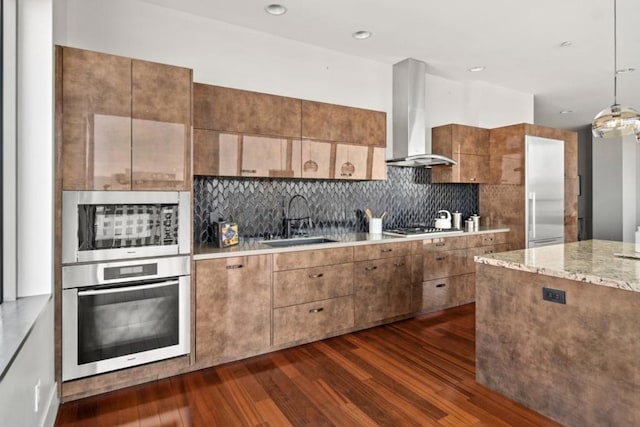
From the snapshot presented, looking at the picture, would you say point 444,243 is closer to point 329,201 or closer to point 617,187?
point 329,201

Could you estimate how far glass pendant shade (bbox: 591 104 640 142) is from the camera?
246 cm

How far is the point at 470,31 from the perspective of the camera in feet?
11.4

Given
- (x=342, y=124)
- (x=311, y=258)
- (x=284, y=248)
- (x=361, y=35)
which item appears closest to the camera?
(x=284, y=248)

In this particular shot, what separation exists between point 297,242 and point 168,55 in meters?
2.05

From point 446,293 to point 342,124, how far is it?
7.33 feet

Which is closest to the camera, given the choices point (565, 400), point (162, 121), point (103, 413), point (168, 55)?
point (565, 400)

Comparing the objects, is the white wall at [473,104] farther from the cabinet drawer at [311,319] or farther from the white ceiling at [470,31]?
the cabinet drawer at [311,319]

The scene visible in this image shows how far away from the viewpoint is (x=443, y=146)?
4.65 meters

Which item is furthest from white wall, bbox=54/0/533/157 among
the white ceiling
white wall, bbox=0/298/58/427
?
white wall, bbox=0/298/58/427

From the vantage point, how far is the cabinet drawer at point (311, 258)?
9.91 feet

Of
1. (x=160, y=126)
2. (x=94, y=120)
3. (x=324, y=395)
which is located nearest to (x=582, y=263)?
(x=324, y=395)

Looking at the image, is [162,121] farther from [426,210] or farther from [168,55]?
[426,210]

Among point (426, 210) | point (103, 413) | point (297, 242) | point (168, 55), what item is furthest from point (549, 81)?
point (103, 413)

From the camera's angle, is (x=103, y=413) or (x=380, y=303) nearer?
(x=103, y=413)
